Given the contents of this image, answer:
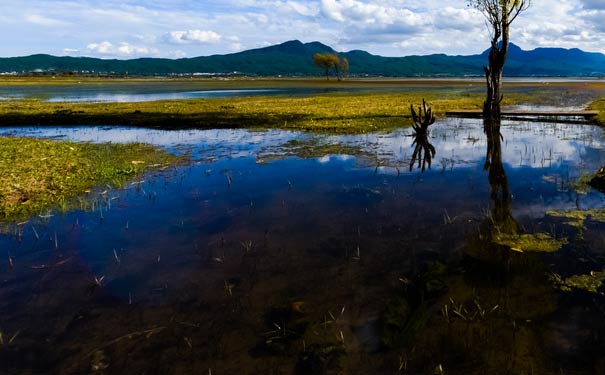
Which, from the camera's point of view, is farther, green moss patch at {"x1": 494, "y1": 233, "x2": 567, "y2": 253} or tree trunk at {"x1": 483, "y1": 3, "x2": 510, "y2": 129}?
tree trunk at {"x1": 483, "y1": 3, "x2": 510, "y2": 129}

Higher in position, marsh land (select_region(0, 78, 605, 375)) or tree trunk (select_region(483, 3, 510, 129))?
tree trunk (select_region(483, 3, 510, 129))

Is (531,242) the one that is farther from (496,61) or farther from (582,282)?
(496,61)

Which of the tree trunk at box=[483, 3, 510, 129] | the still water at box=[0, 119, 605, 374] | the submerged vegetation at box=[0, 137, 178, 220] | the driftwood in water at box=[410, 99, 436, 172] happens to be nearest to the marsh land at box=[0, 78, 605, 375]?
the still water at box=[0, 119, 605, 374]

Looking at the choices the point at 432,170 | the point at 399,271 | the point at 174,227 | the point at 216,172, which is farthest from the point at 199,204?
the point at 432,170

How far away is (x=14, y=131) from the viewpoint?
34.6 metres

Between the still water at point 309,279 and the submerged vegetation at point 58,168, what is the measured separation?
1.34 m

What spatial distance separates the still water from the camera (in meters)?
6.54

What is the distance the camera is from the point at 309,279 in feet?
29.6

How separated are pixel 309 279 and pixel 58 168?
15068 millimetres

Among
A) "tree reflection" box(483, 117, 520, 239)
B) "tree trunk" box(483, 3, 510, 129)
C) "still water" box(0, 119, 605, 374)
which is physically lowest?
"still water" box(0, 119, 605, 374)

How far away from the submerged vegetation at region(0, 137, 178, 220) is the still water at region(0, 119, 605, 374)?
134cm

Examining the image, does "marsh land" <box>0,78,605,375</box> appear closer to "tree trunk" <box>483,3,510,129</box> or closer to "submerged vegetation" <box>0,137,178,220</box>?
"submerged vegetation" <box>0,137,178,220</box>

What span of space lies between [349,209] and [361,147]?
11092 mm

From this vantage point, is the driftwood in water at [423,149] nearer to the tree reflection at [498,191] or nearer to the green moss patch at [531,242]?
the tree reflection at [498,191]
